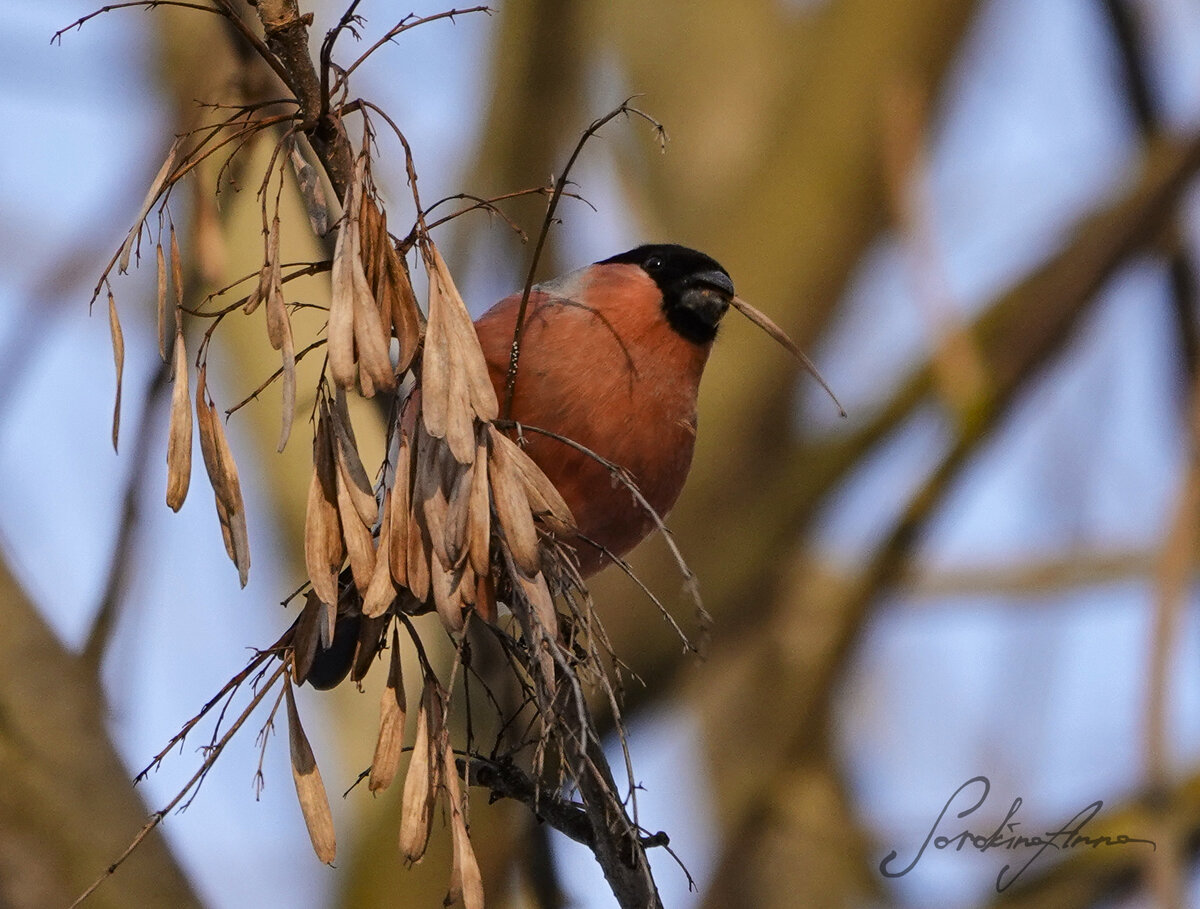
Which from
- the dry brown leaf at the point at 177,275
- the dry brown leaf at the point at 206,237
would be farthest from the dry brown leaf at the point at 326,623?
the dry brown leaf at the point at 206,237

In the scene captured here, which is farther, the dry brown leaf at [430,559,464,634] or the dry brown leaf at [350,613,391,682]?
the dry brown leaf at [350,613,391,682]

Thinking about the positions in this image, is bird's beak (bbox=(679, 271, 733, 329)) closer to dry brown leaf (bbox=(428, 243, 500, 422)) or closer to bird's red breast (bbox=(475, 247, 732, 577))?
bird's red breast (bbox=(475, 247, 732, 577))

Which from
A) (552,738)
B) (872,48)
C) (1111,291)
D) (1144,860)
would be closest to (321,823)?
(552,738)

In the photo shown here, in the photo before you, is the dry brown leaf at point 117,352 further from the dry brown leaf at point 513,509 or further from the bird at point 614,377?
the bird at point 614,377

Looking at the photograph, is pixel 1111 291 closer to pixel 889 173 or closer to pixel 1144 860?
pixel 889 173

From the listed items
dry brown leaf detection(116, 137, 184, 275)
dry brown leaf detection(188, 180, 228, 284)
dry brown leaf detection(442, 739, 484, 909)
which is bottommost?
dry brown leaf detection(442, 739, 484, 909)

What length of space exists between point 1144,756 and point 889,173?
1.59m

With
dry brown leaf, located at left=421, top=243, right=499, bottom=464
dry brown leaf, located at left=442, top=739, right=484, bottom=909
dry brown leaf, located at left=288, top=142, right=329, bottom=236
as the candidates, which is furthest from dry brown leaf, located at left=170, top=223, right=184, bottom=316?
dry brown leaf, located at left=442, top=739, right=484, bottom=909

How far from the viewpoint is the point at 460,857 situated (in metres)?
1.42

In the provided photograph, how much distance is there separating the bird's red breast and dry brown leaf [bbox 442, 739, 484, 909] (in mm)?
836

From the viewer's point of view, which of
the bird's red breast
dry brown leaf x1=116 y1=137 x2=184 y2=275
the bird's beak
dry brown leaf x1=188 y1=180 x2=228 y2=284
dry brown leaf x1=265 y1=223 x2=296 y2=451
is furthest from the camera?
the bird's beak

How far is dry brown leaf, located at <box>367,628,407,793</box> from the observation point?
58.4 inches

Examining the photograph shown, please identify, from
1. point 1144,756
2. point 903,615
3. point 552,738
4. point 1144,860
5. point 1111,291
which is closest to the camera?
point 552,738

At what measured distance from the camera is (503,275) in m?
3.40
